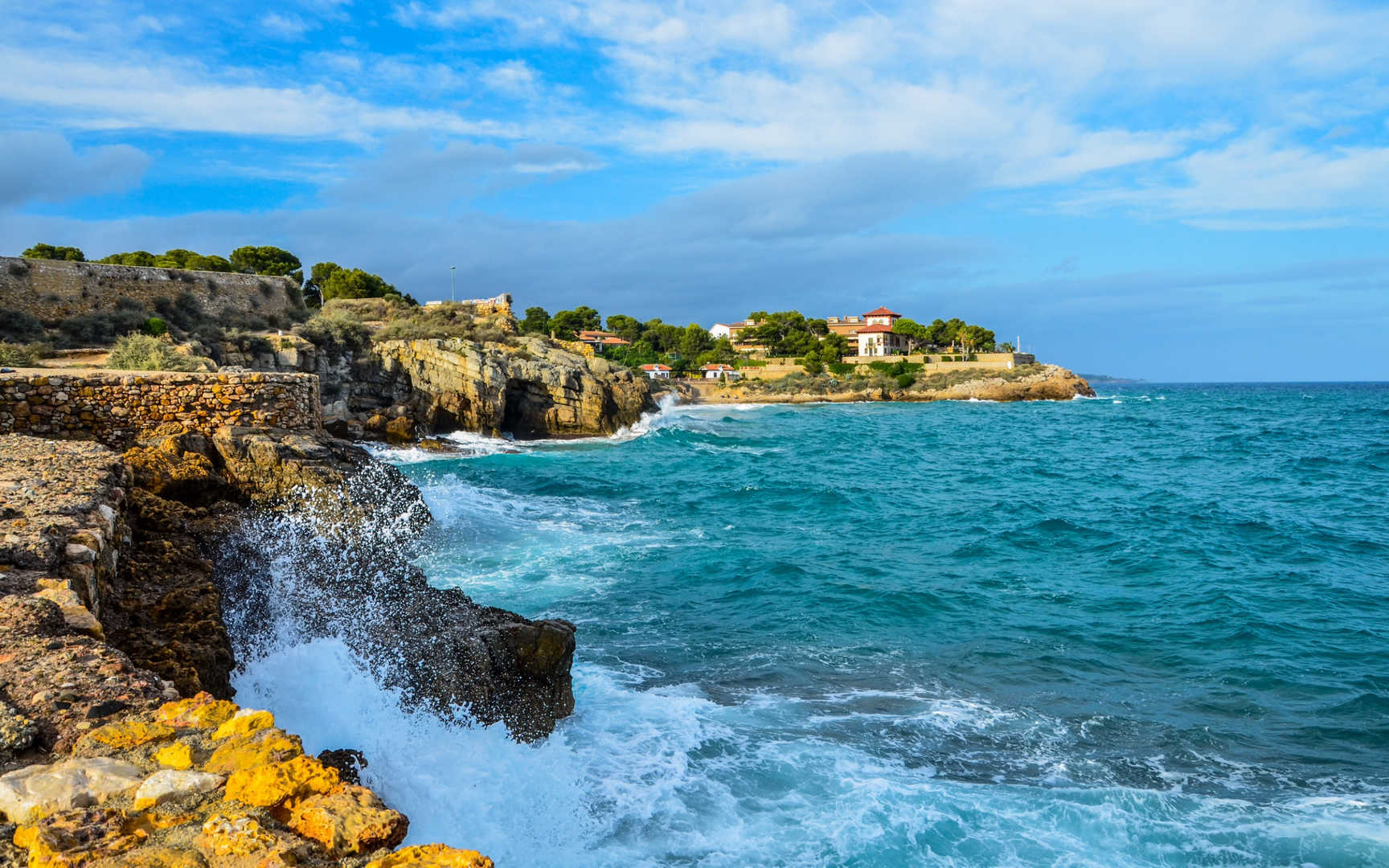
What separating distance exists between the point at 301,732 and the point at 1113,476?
28304 millimetres

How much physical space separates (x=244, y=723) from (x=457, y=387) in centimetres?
3736

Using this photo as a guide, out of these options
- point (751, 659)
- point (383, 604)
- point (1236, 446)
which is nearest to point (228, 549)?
point (383, 604)

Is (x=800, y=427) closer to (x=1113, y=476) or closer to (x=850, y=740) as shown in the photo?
(x=1113, y=476)

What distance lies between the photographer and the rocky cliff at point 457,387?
34438mm

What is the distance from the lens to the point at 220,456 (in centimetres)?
1063

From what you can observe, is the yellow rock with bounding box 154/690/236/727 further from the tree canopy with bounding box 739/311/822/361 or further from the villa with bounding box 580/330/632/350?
the tree canopy with bounding box 739/311/822/361

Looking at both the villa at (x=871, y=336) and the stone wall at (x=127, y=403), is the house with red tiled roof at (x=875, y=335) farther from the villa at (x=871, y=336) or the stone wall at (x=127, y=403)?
the stone wall at (x=127, y=403)

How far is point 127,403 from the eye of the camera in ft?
37.1

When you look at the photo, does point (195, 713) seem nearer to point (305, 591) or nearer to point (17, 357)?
point (305, 591)

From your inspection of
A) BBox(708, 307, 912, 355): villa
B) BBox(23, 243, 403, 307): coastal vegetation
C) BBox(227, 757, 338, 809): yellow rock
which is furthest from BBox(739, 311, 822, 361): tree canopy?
BBox(227, 757, 338, 809): yellow rock

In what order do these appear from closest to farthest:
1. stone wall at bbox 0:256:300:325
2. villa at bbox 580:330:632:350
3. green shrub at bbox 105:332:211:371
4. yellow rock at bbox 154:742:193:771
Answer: yellow rock at bbox 154:742:193:771
green shrub at bbox 105:332:211:371
stone wall at bbox 0:256:300:325
villa at bbox 580:330:632:350

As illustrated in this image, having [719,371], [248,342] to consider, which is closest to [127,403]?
[248,342]

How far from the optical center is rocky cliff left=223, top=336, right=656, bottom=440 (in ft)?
113

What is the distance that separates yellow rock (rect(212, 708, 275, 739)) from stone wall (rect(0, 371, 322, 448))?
922 centimetres
